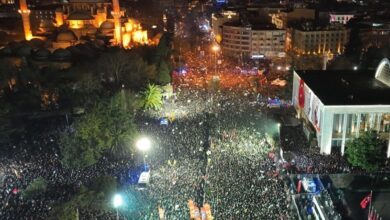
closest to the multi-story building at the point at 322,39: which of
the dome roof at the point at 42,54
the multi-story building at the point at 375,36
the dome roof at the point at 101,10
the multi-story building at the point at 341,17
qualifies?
the multi-story building at the point at 375,36

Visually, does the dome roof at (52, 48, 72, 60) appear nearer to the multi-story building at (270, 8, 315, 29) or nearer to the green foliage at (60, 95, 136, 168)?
the green foliage at (60, 95, 136, 168)

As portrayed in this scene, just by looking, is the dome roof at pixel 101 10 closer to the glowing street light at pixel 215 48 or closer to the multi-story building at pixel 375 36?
the glowing street light at pixel 215 48

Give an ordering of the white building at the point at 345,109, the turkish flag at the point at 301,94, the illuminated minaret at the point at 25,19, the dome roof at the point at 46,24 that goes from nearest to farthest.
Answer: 1. the white building at the point at 345,109
2. the turkish flag at the point at 301,94
3. the illuminated minaret at the point at 25,19
4. the dome roof at the point at 46,24

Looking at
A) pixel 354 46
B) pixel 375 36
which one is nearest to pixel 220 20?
pixel 354 46

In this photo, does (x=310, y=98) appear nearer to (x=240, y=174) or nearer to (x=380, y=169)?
(x=380, y=169)

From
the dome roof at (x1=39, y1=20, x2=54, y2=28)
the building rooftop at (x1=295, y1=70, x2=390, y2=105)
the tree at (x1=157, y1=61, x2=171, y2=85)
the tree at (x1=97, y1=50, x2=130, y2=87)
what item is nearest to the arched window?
the building rooftop at (x1=295, y1=70, x2=390, y2=105)

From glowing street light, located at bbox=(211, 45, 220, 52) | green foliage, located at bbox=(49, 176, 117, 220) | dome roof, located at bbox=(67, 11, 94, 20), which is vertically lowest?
glowing street light, located at bbox=(211, 45, 220, 52)

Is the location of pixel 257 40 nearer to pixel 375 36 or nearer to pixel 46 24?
pixel 375 36
